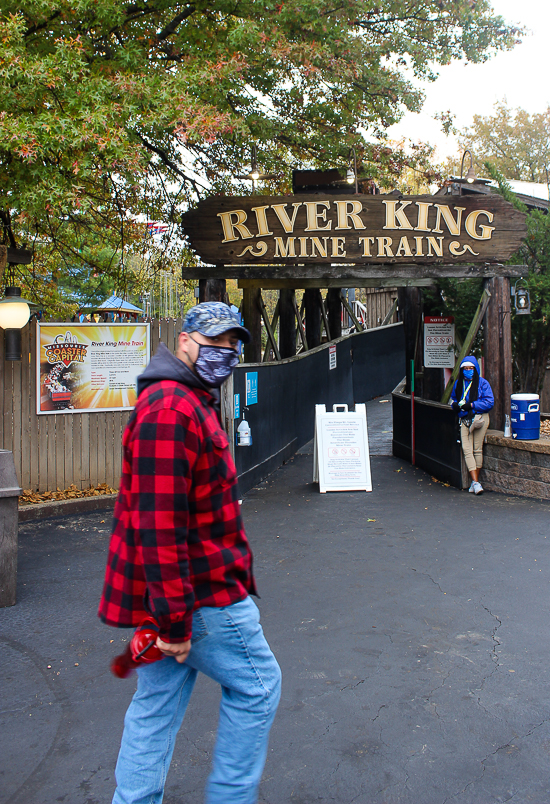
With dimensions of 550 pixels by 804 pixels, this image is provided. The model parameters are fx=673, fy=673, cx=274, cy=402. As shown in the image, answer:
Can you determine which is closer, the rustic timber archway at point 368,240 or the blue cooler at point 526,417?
the blue cooler at point 526,417

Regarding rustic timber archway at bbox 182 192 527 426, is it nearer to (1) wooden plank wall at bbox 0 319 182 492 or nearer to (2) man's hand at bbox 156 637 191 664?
(1) wooden plank wall at bbox 0 319 182 492

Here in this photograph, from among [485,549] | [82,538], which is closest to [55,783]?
[82,538]

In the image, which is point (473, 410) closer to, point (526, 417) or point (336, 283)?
point (526, 417)

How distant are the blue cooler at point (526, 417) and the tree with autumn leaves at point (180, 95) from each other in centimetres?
515

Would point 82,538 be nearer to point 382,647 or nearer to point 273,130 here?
point 382,647

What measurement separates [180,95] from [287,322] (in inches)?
315

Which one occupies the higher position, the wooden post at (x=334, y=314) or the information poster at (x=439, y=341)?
the wooden post at (x=334, y=314)

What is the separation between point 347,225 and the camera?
9594 millimetres

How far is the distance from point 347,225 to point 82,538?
558 cm

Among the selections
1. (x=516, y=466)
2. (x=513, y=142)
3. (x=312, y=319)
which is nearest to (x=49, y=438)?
(x=516, y=466)

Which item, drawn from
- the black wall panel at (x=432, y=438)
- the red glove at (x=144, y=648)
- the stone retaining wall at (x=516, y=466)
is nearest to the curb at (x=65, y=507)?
the black wall panel at (x=432, y=438)

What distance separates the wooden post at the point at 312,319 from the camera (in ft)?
54.9

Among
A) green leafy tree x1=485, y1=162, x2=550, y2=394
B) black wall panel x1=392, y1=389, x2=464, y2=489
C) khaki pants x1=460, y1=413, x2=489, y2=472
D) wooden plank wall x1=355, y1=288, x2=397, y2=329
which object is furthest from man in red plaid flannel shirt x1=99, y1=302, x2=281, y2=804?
wooden plank wall x1=355, y1=288, x2=397, y2=329

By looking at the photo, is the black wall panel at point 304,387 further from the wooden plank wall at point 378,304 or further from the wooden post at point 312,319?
the wooden plank wall at point 378,304
